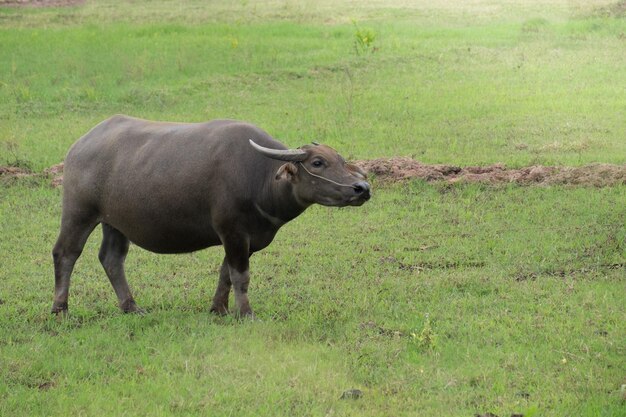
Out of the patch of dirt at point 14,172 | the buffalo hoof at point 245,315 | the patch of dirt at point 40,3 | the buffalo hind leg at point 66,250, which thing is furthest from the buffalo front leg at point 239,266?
the patch of dirt at point 40,3

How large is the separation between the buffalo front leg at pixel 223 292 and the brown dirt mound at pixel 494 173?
15.3 ft

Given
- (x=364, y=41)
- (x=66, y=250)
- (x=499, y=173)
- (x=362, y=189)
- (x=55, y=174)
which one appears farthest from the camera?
(x=364, y=41)

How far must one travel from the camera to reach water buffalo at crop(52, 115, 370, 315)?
24.7 ft

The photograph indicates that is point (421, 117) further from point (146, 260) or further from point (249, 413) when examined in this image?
point (249, 413)

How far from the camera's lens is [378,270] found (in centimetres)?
917

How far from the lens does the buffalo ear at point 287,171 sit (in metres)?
7.45

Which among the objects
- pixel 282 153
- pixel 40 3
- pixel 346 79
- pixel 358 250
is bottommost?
pixel 40 3

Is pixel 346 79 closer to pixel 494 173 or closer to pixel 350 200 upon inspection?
pixel 494 173

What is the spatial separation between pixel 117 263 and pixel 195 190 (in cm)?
111

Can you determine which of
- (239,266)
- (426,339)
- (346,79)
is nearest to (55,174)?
(239,266)

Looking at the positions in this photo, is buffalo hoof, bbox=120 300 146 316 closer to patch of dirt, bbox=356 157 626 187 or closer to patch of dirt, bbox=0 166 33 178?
patch of dirt, bbox=356 157 626 187

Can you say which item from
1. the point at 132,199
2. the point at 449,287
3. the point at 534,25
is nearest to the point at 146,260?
the point at 132,199

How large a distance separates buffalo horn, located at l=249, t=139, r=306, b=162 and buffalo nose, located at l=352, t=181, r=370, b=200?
1.55ft

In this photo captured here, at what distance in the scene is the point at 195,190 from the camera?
7742 millimetres
